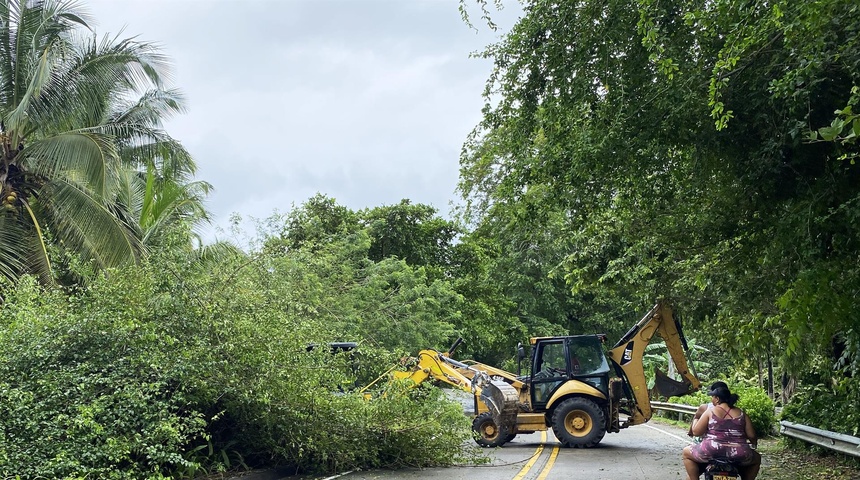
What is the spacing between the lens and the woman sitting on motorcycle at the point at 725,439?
24.6ft

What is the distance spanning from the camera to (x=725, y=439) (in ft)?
24.9

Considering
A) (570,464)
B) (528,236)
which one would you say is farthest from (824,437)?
(528,236)

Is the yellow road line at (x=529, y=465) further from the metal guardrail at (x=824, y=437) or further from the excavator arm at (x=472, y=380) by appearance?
the metal guardrail at (x=824, y=437)

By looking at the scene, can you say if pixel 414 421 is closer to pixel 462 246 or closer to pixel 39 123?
pixel 39 123

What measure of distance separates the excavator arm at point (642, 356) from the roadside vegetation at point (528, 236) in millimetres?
611

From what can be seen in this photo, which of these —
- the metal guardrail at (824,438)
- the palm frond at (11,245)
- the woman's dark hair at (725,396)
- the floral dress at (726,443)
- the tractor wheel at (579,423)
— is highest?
the palm frond at (11,245)

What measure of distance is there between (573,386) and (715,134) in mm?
8312

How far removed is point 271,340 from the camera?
36.4 feet

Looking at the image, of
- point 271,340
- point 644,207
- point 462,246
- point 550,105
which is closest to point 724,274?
point 644,207

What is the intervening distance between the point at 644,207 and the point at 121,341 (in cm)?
794

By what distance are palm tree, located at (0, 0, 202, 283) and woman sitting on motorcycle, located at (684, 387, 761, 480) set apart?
Answer: 12.2 metres

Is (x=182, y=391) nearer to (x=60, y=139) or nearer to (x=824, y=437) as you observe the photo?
(x=60, y=139)

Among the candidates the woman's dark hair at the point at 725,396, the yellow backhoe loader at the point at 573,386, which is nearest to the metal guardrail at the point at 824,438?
the yellow backhoe loader at the point at 573,386

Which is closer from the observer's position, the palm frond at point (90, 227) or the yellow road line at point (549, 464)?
the yellow road line at point (549, 464)
